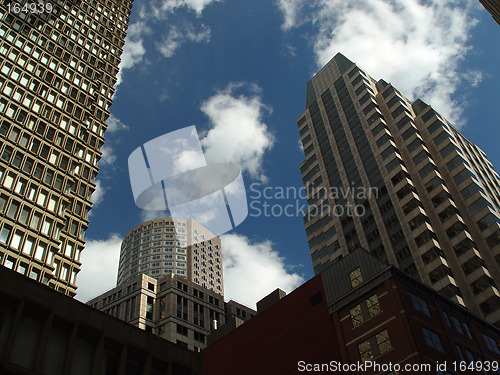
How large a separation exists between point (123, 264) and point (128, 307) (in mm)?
59296

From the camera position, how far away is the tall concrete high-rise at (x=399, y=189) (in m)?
69.7

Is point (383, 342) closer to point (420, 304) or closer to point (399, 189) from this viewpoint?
point (420, 304)

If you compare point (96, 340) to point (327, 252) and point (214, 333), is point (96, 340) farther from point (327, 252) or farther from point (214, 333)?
point (327, 252)

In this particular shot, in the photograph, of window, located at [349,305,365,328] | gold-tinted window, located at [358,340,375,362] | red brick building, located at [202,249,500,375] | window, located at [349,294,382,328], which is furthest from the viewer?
window, located at [349,305,365,328]

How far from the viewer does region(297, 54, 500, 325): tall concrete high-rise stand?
229 feet

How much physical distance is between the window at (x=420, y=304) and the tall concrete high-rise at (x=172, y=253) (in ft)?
356

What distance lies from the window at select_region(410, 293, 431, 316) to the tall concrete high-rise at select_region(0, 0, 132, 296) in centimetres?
3236

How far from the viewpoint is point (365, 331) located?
4347 centimetres

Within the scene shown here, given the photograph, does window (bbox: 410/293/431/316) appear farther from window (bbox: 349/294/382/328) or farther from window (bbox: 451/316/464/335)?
window (bbox: 451/316/464/335)

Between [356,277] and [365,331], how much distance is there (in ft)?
19.2

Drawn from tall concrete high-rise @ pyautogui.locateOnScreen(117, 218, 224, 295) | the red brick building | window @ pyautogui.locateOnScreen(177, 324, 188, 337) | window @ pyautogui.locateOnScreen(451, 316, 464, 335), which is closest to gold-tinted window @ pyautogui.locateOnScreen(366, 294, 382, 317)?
the red brick building

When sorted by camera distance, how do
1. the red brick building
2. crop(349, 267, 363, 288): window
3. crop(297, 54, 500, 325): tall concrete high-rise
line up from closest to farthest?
the red brick building < crop(349, 267, 363, 288): window < crop(297, 54, 500, 325): tall concrete high-rise

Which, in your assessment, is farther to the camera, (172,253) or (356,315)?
(172,253)

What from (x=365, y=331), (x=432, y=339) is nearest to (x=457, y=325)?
(x=432, y=339)
